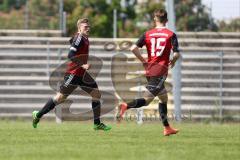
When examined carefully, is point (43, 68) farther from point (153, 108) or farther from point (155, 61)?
point (155, 61)

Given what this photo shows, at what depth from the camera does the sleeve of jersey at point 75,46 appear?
13.7 meters

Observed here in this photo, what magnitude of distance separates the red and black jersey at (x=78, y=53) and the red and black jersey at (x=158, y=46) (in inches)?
48.5

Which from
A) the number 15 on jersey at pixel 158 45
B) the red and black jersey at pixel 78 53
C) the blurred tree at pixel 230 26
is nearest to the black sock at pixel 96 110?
the red and black jersey at pixel 78 53

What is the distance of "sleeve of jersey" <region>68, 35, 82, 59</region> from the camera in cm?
1372

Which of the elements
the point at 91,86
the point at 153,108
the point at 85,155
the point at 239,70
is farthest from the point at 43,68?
the point at 85,155

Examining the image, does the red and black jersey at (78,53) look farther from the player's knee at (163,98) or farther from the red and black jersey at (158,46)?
the player's knee at (163,98)

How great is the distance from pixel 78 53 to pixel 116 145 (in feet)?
9.93

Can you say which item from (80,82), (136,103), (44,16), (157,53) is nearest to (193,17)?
(44,16)

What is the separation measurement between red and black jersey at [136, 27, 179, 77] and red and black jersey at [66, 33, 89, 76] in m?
1.23

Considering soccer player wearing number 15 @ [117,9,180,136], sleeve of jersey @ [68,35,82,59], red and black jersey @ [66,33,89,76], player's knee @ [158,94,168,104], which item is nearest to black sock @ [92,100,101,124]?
red and black jersey @ [66,33,89,76]

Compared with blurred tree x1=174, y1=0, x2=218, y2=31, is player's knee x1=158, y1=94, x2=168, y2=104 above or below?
below

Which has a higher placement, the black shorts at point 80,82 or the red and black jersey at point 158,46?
the red and black jersey at point 158,46

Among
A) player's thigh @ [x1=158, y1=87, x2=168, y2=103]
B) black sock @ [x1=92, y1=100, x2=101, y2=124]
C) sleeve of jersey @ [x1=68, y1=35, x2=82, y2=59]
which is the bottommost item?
black sock @ [x1=92, y1=100, x2=101, y2=124]

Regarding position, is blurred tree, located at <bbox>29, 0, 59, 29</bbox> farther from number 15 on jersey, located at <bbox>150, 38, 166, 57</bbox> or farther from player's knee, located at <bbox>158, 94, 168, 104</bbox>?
number 15 on jersey, located at <bbox>150, 38, 166, 57</bbox>
